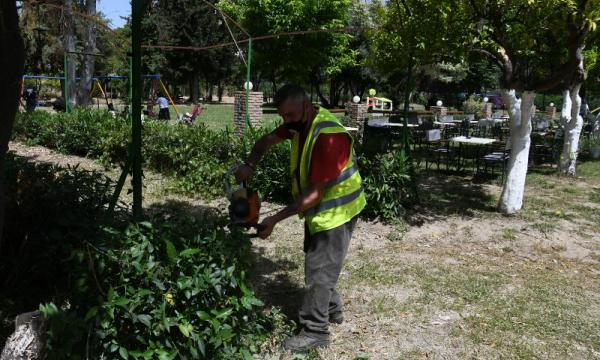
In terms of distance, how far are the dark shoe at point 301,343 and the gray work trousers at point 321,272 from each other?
0.03m

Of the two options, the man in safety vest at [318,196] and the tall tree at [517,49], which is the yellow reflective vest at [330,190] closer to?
the man in safety vest at [318,196]

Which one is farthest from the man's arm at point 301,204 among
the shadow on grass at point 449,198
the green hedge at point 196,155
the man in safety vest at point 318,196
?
the shadow on grass at point 449,198

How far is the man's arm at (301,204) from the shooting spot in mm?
3270

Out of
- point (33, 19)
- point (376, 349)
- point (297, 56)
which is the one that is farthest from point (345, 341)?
point (297, 56)

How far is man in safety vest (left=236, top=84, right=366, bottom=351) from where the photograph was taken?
3340 mm

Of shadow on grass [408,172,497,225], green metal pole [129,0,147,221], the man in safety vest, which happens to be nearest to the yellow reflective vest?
the man in safety vest


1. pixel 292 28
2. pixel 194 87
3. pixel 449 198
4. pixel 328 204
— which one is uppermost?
pixel 292 28

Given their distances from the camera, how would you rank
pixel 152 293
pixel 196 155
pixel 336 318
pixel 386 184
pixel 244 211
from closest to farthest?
pixel 152 293 < pixel 244 211 < pixel 336 318 < pixel 386 184 < pixel 196 155

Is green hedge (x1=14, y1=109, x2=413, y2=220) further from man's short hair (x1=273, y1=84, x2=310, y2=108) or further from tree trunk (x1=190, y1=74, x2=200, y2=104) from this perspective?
tree trunk (x1=190, y1=74, x2=200, y2=104)

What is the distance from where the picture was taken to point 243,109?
1172cm

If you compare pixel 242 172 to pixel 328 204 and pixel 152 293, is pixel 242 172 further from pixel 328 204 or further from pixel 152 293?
pixel 152 293

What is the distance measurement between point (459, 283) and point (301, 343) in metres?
2.11

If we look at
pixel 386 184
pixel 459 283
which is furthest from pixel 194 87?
pixel 459 283

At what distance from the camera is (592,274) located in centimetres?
550
